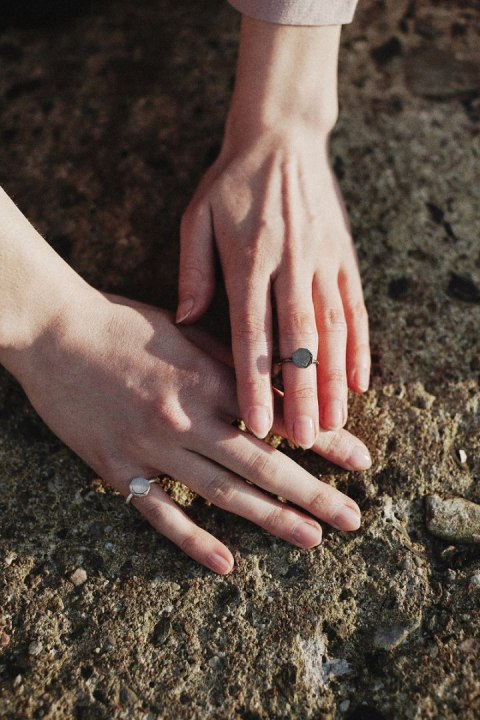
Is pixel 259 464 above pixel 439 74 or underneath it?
underneath

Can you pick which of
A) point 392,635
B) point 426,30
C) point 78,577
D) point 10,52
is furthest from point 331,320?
point 10,52

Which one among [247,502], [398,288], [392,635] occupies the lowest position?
[392,635]

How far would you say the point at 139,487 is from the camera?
1.37m

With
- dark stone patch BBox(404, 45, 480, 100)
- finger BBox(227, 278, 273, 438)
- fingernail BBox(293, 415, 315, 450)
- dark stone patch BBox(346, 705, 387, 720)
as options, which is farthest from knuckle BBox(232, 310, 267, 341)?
dark stone patch BBox(404, 45, 480, 100)

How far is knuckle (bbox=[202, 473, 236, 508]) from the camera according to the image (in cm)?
136

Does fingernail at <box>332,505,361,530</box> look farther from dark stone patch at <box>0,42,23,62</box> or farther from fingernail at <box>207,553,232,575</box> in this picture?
dark stone patch at <box>0,42,23,62</box>

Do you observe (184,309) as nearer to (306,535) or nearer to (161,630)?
(306,535)

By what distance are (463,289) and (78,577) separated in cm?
116

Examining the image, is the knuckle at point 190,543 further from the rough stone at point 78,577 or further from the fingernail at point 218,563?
the rough stone at point 78,577

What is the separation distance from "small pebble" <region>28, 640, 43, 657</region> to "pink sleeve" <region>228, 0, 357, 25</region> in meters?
1.49

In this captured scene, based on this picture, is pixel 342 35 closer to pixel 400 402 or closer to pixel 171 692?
pixel 400 402

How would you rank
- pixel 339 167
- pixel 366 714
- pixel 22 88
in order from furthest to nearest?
pixel 22 88 → pixel 339 167 → pixel 366 714

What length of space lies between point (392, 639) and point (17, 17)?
6.75ft

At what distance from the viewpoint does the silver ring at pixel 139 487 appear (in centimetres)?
136
